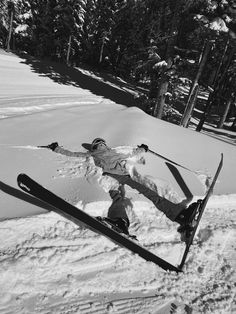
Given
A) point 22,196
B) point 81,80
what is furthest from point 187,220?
point 81,80

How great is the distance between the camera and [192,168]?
8.11 meters

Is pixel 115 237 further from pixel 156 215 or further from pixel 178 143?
pixel 178 143

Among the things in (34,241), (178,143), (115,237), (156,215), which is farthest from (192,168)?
(34,241)

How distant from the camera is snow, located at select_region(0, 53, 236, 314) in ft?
12.7

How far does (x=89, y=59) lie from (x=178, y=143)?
39044 mm

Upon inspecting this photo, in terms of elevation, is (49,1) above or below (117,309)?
above

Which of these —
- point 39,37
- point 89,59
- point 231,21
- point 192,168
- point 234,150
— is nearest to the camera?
point 192,168

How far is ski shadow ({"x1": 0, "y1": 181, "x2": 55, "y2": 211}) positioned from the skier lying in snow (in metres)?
1.11

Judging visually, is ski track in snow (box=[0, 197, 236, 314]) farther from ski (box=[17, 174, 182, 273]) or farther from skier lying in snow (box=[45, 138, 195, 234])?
skier lying in snow (box=[45, 138, 195, 234])

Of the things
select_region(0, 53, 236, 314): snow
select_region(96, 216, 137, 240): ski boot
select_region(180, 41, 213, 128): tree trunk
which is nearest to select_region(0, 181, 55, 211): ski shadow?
select_region(0, 53, 236, 314): snow

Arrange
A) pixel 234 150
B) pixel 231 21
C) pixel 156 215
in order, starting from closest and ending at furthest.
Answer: pixel 156 215
pixel 234 150
pixel 231 21

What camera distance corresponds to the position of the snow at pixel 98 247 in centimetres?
386

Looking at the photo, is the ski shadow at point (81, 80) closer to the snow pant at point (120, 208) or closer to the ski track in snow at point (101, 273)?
the snow pant at point (120, 208)

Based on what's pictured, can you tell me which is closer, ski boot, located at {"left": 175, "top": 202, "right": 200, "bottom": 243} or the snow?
the snow
